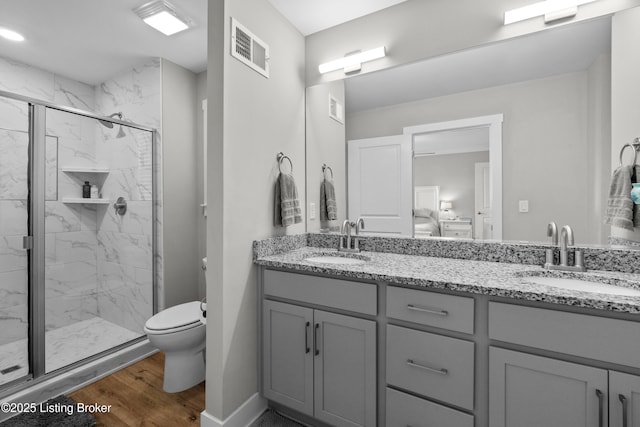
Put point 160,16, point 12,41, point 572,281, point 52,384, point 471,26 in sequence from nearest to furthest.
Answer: point 572,281 < point 471,26 < point 52,384 < point 160,16 < point 12,41

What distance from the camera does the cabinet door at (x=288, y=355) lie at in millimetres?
1529

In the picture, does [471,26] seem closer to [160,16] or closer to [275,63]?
[275,63]

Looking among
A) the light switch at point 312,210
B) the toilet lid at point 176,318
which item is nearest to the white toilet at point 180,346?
the toilet lid at point 176,318

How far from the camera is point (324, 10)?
1.89 meters

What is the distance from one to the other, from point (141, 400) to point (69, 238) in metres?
1.58

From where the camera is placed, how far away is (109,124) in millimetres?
2613

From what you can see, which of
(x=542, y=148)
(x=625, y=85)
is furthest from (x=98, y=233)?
(x=625, y=85)

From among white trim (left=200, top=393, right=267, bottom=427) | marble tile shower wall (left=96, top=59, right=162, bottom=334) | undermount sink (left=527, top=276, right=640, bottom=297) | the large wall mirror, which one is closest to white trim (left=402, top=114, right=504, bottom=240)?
the large wall mirror

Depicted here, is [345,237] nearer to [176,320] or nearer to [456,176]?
[456,176]

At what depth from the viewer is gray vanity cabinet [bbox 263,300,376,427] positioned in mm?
1374

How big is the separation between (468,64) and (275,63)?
3.69ft

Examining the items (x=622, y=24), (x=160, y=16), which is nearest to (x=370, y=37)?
(x=622, y=24)

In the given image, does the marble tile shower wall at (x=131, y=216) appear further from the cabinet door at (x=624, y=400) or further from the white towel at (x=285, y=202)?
the cabinet door at (x=624, y=400)

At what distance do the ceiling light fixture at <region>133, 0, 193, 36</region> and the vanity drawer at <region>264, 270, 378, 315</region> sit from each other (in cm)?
180
